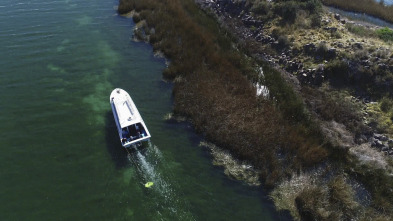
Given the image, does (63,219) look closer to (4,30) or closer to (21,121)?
(21,121)

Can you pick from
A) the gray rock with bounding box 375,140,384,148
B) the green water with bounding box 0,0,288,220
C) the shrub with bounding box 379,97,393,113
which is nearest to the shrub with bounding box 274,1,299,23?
the shrub with bounding box 379,97,393,113

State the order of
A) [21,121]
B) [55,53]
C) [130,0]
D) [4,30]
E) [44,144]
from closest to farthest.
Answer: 1. [44,144]
2. [21,121]
3. [55,53]
4. [4,30]
5. [130,0]

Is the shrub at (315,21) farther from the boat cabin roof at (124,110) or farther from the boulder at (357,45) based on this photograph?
the boat cabin roof at (124,110)

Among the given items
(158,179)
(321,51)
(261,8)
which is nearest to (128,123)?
(158,179)

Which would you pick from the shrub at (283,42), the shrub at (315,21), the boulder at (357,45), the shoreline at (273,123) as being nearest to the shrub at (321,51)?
the shoreline at (273,123)

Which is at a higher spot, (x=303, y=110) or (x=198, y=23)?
(x=198, y=23)

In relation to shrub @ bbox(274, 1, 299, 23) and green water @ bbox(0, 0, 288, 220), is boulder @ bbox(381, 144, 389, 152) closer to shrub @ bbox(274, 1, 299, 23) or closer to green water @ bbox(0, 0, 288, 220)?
green water @ bbox(0, 0, 288, 220)

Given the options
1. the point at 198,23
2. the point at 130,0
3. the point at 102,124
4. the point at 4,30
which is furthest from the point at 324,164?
the point at 4,30
